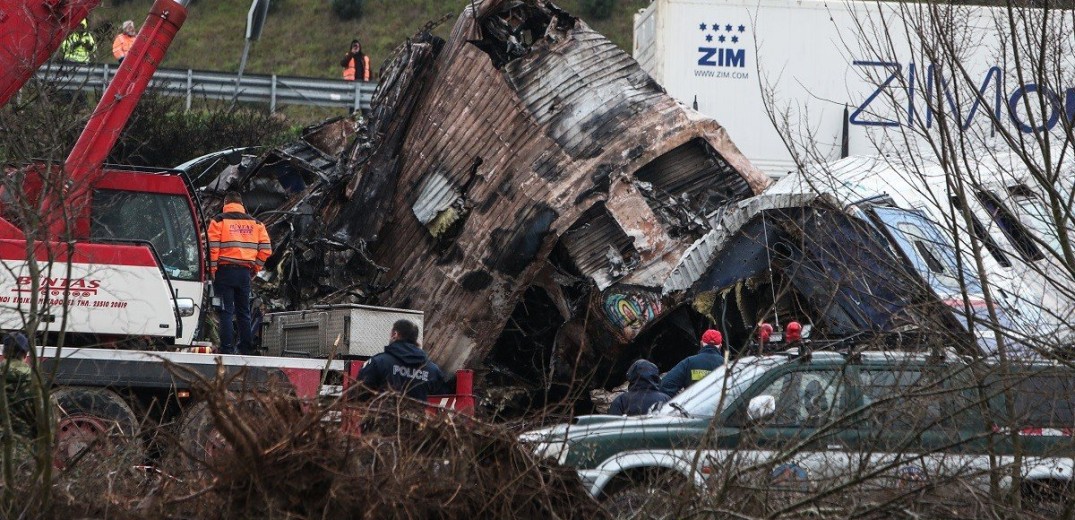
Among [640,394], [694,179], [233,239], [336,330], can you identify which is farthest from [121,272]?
[694,179]

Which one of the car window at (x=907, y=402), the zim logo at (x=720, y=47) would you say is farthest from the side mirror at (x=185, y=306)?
the zim logo at (x=720, y=47)

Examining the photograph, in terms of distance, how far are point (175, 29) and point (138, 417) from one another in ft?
9.01

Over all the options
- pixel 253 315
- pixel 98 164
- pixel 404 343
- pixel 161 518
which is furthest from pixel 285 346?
pixel 161 518

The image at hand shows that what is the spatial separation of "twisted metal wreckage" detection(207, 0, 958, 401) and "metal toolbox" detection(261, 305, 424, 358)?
1.31m

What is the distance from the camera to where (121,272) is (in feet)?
25.7

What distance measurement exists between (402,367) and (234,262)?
2.80m

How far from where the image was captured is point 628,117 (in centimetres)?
1093

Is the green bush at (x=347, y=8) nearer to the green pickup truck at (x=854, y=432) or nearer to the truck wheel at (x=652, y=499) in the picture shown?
the green pickup truck at (x=854, y=432)

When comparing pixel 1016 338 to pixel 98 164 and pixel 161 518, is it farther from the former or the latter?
pixel 98 164

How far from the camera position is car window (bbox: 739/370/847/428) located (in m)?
5.56

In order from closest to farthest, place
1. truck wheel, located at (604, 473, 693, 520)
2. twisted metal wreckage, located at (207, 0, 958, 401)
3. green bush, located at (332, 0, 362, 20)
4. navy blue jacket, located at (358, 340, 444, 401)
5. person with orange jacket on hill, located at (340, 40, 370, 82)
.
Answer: truck wheel, located at (604, 473, 693, 520) → navy blue jacket, located at (358, 340, 444, 401) → twisted metal wreckage, located at (207, 0, 958, 401) → person with orange jacket on hill, located at (340, 40, 370, 82) → green bush, located at (332, 0, 362, 20)

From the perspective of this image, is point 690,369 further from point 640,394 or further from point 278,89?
point 278,89

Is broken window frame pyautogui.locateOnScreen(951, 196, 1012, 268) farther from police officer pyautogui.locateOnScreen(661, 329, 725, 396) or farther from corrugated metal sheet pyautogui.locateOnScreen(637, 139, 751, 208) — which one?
corrugated metal sheet pyautogui.locateOnScreen(637, 139, 751, 208)

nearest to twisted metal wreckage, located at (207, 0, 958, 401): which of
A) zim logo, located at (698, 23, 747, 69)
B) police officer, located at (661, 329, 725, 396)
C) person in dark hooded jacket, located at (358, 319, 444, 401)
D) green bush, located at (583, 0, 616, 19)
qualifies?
police officer, located at (661, 329, 725, 396)
